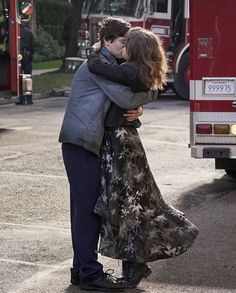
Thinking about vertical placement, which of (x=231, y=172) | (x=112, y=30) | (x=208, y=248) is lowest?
(x=231, y=172)

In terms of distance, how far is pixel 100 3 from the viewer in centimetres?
2416

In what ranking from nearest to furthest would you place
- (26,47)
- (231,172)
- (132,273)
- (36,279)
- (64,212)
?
(132,273), (36,279), (64,212), (231,172), (26,47)

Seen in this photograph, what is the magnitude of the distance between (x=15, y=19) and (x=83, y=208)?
419 inches

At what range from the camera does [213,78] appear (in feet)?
31.8

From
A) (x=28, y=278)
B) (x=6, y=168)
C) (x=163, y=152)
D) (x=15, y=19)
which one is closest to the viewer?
(x=28, y=278)

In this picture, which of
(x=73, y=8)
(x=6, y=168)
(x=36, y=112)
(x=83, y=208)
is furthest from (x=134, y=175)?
(x=73, y=8)

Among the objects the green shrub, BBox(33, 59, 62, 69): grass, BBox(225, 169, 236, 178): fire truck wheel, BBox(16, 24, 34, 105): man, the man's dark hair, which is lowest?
BBox(33, 59, 62, 69): grass

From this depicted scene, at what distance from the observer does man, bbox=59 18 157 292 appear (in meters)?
6.06

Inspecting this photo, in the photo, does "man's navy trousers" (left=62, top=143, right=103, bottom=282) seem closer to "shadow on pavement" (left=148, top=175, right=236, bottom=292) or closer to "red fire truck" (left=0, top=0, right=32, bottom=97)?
"shadow on pavement" (left=148, top=175, right=236, bottom=292)

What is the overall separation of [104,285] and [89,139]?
1009mm

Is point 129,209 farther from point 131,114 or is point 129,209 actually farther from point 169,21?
point 169,21

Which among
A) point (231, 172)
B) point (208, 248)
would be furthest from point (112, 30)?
point (231, 172)

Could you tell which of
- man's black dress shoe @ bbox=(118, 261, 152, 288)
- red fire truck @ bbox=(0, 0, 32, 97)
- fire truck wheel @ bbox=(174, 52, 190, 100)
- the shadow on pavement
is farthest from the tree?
man's black dress shoe @ bbox=(118, 261, 152, 288)

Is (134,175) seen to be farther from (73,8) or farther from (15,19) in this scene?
(73,8)
